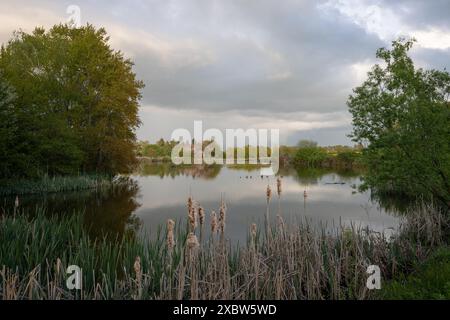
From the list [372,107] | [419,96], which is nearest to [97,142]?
[372,107]

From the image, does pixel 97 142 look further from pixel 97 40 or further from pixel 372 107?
pixel 372 107

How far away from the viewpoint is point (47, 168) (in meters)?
25.9

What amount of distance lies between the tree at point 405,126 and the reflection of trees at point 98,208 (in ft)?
36.0

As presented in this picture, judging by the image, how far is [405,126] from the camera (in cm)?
1313

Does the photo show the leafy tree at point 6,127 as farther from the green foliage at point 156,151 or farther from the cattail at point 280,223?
the green foliage at point 156,151

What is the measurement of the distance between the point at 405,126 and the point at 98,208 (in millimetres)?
16502

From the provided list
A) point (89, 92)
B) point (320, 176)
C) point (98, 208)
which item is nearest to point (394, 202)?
point (98, 208)

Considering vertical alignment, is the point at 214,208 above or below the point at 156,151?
below

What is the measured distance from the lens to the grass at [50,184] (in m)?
23.0

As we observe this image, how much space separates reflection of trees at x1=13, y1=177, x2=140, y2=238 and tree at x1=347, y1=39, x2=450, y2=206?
36.0ft

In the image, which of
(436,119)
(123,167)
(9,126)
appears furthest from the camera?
(123,167)

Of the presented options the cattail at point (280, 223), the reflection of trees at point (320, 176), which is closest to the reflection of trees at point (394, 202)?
the reflection of trees at point (320, 176)

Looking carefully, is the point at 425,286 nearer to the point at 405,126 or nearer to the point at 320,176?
the point at 405,126
